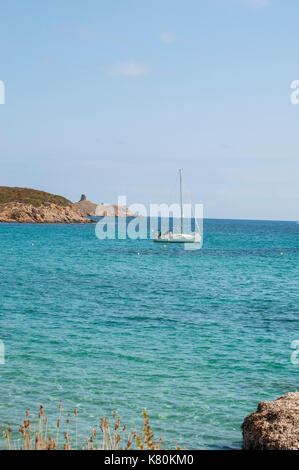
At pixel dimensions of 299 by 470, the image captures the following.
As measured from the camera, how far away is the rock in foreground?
968 centimetres

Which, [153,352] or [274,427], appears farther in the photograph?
[153,352]

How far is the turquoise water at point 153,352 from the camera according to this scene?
43.8 feet

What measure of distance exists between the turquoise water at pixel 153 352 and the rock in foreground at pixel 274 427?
1.00 meters

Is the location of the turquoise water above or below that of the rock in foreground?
below

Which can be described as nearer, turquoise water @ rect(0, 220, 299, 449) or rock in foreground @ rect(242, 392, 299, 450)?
rock in foreground @ rect(242, 392, 299, 450)

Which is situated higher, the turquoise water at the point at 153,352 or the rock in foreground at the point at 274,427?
the rock in foreground at the point at 274,427

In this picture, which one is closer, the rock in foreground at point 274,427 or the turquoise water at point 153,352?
the rock in foreground at point 274,427

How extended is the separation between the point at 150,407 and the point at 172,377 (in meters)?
2.61

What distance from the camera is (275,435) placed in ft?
32.4

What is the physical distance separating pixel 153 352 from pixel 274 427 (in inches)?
359

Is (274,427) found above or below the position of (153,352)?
above

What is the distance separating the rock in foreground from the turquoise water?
100cm

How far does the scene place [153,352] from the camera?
1888 cm
